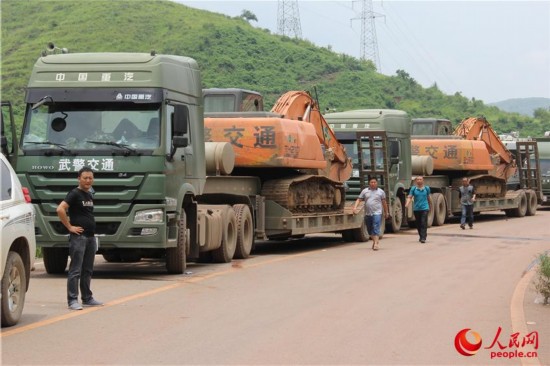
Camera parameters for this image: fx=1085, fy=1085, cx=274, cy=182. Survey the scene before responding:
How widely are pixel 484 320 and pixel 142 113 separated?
23.2 ft

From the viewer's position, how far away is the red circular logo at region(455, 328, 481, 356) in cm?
1040

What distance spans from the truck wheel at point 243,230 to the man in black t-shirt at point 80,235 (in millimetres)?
7919

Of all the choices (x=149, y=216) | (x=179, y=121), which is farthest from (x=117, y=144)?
(x=149, y=216)

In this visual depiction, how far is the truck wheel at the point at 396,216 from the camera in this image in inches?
1255

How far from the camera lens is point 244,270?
62.0 ft

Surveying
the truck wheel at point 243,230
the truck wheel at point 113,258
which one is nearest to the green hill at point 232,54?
the truck wheel at point 243,230

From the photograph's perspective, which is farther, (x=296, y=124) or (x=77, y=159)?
(x=296, y=124)

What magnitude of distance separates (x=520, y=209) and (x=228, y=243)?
84.9 ft

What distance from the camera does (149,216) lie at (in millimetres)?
17000

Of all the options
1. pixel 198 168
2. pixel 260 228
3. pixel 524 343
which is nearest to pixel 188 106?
pixel 198 168

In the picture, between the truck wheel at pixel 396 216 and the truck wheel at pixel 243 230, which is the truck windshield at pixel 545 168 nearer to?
the truck wheel at pixel 396 216

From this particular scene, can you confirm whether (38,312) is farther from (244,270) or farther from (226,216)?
Answer: (226,216)

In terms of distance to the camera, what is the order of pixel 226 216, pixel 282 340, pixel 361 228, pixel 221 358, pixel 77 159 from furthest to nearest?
pixel 361 228, pixel 226 216, pixel 77 159, pixel 282 340, pixel 221 358

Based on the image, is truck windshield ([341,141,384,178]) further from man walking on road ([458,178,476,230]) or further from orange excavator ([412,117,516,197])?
orange excavator ([412,117,516,197])
